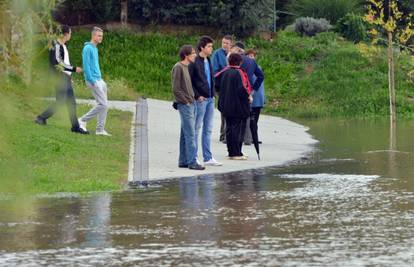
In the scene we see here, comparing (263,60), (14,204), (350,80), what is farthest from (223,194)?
(263,60)

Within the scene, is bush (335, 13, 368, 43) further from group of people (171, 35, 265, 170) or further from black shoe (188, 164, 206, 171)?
black shoe (188, 164, 206, 171)

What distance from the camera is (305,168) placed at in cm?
1620

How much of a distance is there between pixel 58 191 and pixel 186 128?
307 cm

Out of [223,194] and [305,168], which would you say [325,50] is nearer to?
[305,168]

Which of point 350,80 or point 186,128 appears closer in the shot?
point 186,128

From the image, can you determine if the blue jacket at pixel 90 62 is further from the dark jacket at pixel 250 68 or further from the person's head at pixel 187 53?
the person's head at pixel 187 53

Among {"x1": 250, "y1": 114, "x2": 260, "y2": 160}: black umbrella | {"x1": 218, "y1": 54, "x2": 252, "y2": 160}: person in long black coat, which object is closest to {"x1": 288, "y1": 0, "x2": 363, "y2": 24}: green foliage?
{"x1": 250, "y1": 114, "x2": 260, "y2": 160}: black umbrella

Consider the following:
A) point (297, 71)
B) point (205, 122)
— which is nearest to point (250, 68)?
point (205, 122)

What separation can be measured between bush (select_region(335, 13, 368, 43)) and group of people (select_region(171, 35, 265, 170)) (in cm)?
2302

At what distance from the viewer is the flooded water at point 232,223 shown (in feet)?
29.6

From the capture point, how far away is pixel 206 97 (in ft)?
52.9

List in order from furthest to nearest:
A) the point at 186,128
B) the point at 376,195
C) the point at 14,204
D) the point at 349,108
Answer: the point at 349,108 → the point at 186,128 → the point at 376,195 → the point at 14,204

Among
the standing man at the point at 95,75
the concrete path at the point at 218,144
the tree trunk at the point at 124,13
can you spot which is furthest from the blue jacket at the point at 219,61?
the tree trunk at the point at 124,13

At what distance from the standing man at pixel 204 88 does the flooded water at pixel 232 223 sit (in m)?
1.03
